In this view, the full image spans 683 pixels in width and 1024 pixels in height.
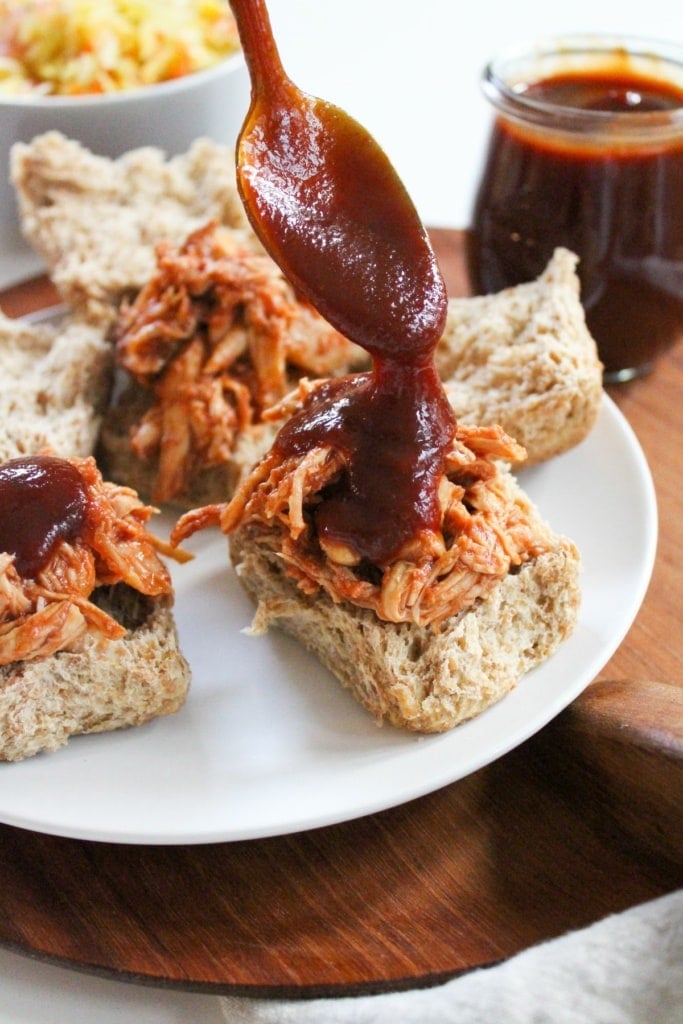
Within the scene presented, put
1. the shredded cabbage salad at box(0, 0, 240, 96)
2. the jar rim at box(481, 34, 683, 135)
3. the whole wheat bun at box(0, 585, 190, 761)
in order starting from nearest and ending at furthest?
1. the whole wheat bun at box(0, 585, 190, 761)
2. the jar rim at box(481, 34, 683, 135)
3. the shredded cabbage salad at box(0, 0, 240, 96)

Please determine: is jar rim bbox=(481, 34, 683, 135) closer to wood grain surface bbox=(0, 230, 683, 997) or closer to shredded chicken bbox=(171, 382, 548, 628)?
shredded chicken bbox=(171, 382, 548, 628)

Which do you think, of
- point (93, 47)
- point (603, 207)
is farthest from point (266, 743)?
point (93, 47)

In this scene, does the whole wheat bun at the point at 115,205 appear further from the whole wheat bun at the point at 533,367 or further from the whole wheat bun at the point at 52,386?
the whole wheat bun at the point at 533,367

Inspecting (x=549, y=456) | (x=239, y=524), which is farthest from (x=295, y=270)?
(x=549, y=456)

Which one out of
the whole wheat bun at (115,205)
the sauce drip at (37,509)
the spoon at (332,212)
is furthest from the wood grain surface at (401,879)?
the whole wheat bun at (115,205)

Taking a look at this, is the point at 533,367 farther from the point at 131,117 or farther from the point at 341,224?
the point at 131,117

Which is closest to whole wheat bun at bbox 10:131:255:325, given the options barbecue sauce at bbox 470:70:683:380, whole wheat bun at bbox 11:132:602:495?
whole wheat bun at bbox 11:132:602:495
